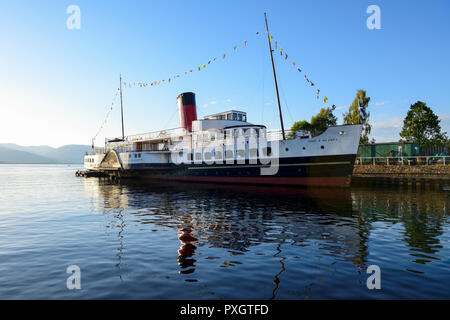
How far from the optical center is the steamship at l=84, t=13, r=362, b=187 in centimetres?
2411

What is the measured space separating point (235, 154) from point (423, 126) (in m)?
32.6

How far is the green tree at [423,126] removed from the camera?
136ft

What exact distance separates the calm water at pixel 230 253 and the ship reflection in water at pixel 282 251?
0.03 m

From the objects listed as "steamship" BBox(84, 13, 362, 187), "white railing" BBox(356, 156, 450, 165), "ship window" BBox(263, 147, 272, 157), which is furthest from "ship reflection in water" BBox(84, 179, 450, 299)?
"white railing" BBox(356, 156, 450, 165)

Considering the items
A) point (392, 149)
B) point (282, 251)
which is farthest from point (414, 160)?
point (282, 251)

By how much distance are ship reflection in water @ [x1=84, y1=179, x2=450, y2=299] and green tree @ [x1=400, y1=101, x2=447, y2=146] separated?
32.5m

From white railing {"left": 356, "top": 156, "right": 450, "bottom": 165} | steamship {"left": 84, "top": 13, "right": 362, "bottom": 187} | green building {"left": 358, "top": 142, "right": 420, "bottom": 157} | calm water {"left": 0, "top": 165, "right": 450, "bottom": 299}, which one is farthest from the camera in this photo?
green building {"left": 358, "top": 142, "right": 420, "bottom": 157}

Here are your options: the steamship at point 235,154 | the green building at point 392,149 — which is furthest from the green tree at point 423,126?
the steamship at point 235,154

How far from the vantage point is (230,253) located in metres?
8.02
